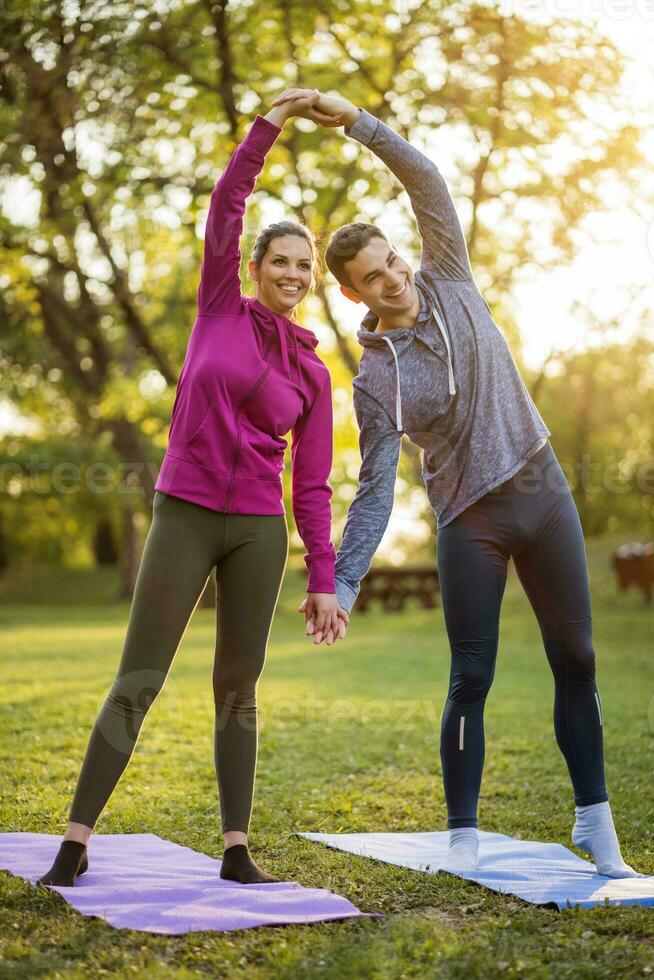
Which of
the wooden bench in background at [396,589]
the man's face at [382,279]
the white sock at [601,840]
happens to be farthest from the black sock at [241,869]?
the wooden bench in background at [396,589]

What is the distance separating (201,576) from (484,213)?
35.1 feet

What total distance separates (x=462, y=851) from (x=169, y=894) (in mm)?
1077

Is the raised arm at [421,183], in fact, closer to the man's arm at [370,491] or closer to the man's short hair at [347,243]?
the man's short hair at [347,243]

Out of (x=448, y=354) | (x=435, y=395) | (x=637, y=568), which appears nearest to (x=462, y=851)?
(x=435, y=395)

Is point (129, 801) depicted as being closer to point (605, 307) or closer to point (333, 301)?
point (333, 301)

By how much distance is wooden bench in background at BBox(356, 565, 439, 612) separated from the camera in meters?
21.7

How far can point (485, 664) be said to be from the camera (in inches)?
149

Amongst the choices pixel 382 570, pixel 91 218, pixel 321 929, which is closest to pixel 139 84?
pixel 91 218

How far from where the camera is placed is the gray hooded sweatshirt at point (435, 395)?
369cm

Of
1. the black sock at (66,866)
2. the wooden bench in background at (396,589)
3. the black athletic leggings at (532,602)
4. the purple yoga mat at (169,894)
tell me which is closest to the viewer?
the purple yoga mat at (169,894)

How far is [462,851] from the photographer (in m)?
3.80

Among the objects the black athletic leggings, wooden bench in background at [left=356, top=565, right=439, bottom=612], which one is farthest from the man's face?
wooden bench in background at [left=356, top=565, right=439, bottom=612]

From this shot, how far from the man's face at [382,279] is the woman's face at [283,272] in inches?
7.1

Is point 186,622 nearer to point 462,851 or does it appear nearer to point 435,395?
point 435,395
